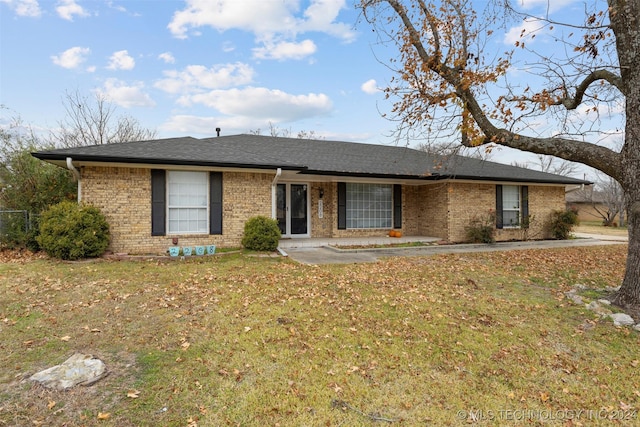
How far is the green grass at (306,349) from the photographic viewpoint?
2641 mm

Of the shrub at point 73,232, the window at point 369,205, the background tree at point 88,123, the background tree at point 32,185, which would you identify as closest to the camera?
the shrub at point 73,232

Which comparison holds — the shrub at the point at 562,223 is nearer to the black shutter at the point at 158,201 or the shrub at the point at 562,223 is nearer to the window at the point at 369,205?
the window at the point at 369,205

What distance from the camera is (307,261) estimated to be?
28.6 feet

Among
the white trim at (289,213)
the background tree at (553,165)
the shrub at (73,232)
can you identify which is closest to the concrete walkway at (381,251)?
the white trim at (289,213)

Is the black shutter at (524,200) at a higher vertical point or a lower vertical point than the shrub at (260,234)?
higher

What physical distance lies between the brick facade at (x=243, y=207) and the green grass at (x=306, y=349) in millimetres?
2604

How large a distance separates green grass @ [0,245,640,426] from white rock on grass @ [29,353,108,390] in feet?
0.32

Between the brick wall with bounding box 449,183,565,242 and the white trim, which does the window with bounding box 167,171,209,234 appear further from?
the brick wall with bounding box 449,183,565,242

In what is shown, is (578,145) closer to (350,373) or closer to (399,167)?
(350,373)

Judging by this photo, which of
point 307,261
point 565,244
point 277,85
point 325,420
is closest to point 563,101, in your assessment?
point 307,261

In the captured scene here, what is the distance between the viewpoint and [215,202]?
9773mm

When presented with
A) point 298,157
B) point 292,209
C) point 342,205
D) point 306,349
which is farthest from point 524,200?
point 306,349

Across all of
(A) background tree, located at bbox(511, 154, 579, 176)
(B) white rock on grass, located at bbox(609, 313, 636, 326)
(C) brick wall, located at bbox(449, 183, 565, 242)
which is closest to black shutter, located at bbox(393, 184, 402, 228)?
(C) brick wall, located at bbox(449, 183, 565, 242)

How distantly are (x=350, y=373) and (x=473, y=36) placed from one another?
7.54 metres
